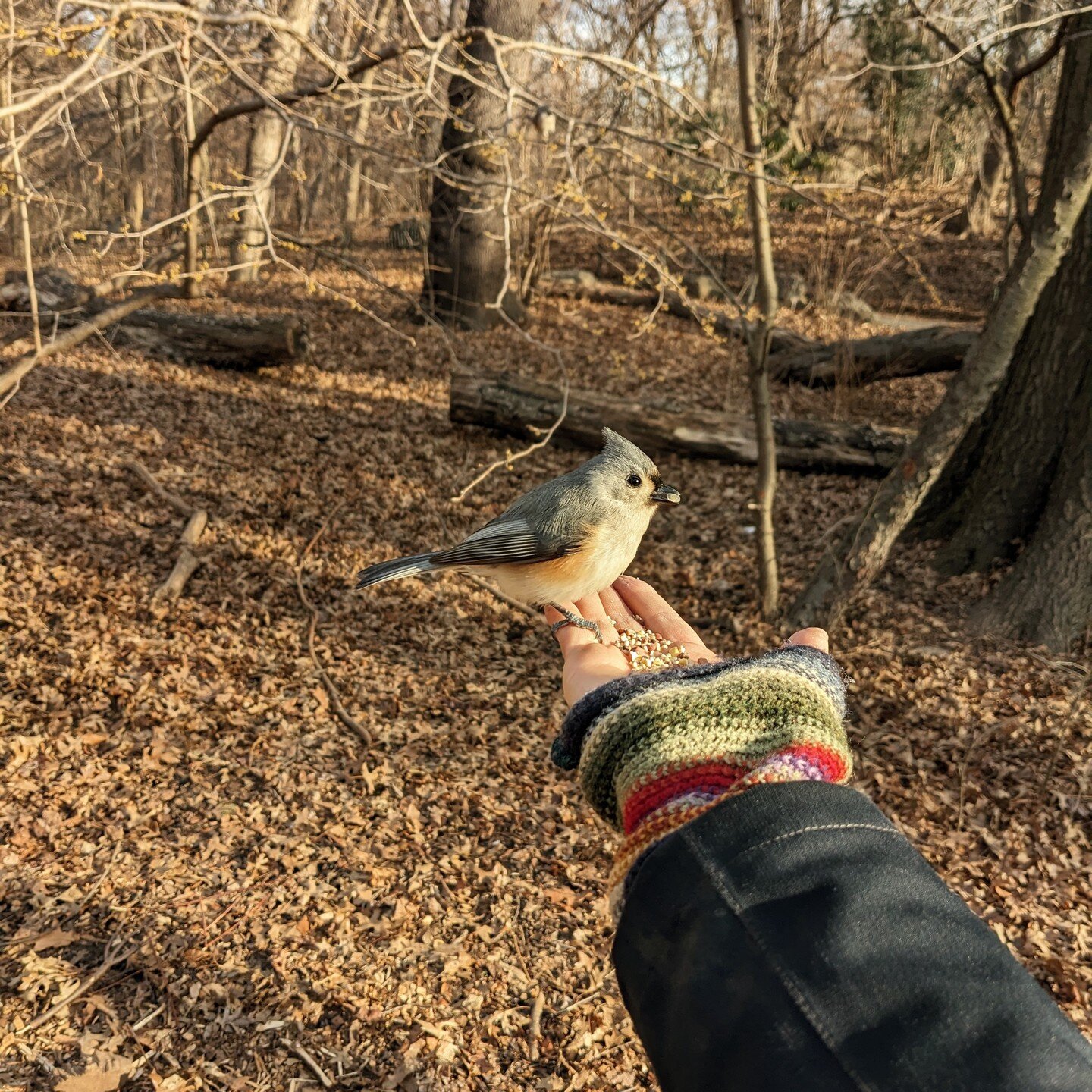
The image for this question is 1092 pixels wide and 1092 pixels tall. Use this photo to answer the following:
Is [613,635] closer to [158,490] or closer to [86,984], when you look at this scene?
[86,984]

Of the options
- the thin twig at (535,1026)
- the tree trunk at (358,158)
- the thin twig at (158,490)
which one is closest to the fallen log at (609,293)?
the tree trunk at (358,158)

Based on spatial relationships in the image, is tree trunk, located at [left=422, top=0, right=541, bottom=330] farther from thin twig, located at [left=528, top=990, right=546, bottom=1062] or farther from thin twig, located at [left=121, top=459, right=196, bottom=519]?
thin twig, located at [left=528, top=990, right=546, bottom=1062]

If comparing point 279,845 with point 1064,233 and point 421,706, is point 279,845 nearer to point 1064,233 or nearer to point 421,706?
point 421,706

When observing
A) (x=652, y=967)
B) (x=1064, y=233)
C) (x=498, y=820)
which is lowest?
A: (x=498, y=820)

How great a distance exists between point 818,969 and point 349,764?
12.9 ft

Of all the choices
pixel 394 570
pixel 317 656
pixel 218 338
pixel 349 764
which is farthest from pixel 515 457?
pixel 218 338

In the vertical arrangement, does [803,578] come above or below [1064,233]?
below

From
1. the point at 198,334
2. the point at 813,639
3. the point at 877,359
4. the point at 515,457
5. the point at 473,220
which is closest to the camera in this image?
the point at 813,639

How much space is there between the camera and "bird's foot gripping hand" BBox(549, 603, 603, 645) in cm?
299

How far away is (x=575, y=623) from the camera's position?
3.03 m

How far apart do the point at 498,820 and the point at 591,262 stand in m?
14.3

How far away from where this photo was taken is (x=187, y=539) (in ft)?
20.4

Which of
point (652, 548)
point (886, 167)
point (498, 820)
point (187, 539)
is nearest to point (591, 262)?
point (886, 167)

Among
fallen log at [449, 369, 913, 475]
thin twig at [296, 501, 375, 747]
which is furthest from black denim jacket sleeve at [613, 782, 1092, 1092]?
fallen log at [449, 369, 913, 475]
